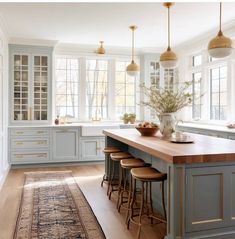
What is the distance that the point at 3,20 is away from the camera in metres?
4.63

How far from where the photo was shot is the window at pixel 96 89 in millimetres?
6816

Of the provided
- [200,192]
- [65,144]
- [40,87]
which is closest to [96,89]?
[40,87]

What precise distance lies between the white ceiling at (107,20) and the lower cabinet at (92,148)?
2.14 meters

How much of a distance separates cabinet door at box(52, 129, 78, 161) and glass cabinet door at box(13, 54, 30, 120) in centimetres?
79

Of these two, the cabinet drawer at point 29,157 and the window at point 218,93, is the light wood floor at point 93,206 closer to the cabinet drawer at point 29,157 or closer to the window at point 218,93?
the cabinet drawer at point 29,157

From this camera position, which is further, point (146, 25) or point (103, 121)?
point (103, 121)

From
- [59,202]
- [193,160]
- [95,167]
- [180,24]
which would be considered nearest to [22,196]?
[59,202]

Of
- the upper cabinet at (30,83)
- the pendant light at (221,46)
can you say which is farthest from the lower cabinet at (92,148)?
the pendant light at (221,46)

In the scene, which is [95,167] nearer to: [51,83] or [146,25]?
[51,83]

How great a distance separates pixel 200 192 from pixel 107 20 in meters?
3.25

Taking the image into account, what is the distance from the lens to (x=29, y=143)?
5.93 meters

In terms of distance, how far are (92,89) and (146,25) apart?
94.1 inches

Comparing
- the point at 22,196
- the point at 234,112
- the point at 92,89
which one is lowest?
the point at 22,196

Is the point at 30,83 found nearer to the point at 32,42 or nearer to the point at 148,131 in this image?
the point at 32,42
